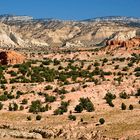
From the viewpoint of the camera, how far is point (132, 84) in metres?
60.7

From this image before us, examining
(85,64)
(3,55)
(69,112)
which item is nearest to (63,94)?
(69,112)

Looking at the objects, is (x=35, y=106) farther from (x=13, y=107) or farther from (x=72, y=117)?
(x=72, y=117)

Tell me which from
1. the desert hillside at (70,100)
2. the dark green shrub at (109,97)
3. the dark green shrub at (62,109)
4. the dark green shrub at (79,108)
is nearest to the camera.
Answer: the desert hillside at (70,100)

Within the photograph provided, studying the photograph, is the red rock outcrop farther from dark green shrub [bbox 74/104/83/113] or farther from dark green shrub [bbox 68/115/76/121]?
dark green shrub [bbox 68/115/76/121]

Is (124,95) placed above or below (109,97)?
above

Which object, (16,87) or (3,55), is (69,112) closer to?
(16,87)

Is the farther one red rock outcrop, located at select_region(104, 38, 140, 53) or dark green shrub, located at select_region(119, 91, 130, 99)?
red rock outcrop, located at select_region(104, 38, 140, 53)

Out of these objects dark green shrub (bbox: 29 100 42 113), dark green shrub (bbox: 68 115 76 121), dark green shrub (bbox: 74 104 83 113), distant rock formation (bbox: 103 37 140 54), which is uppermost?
distant rock formation (bbox: 103 37 140 54)

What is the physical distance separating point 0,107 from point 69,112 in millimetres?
7348

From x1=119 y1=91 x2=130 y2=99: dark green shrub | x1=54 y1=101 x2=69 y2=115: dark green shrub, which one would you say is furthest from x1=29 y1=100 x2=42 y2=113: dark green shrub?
x1=119 y1=91 x2=130 y2=99: dark green shrub

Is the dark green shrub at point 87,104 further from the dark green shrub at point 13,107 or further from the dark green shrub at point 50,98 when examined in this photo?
the dark green shrub at point 13,107

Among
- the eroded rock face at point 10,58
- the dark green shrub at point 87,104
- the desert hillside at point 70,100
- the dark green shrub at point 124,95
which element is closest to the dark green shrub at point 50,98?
the desert hillside at point 70,100

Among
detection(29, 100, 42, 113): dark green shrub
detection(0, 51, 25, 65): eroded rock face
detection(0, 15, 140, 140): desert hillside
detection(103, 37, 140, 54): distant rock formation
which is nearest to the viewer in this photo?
detection(0, 15, 140, 140): desert hillside

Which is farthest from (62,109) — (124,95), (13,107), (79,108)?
(124,95)
